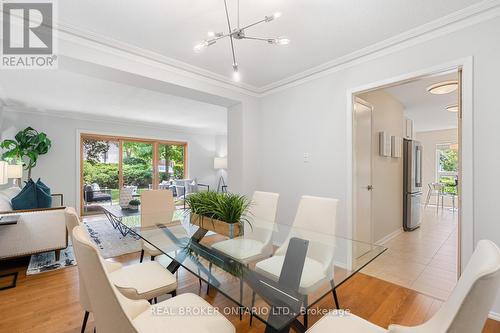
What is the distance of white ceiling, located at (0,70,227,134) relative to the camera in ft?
11.1

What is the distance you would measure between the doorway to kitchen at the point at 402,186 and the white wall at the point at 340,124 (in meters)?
0.14

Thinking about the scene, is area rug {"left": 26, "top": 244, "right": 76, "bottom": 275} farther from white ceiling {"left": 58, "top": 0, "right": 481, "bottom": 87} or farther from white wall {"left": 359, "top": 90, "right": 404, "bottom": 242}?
white wall {"left": 359, "top": 90, "right": 404, "bottom": 242}

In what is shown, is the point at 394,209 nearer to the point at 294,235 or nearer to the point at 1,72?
the point at 294,235

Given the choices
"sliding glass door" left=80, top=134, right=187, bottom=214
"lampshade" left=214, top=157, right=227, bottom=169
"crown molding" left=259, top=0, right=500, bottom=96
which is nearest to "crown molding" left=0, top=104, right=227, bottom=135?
"sliding glass door" left=80, top=134, right=187, bottom=214

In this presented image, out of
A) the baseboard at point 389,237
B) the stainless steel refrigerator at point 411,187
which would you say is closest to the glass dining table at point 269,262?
the baseboard at point 389,237

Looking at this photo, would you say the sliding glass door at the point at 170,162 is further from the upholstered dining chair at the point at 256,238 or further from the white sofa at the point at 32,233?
the upholstered dining chair at the point at 256,238

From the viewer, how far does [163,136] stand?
730 centimetres

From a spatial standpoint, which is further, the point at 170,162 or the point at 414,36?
the point at 170,162

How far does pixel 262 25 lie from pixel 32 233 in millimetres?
3420

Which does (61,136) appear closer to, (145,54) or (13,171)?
(13,171)

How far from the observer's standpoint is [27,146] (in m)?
4.79

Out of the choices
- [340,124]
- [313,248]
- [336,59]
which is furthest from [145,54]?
[313,248]

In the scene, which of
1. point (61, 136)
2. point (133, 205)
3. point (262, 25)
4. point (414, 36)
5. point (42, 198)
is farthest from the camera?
point (61, 136)

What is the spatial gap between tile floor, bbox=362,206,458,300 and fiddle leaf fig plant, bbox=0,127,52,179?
253 inches
